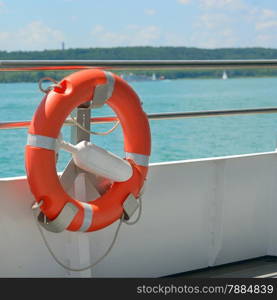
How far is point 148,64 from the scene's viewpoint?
2.46 meters

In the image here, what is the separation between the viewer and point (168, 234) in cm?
258

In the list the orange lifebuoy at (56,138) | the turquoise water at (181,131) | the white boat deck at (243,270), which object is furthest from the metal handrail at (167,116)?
the turquoise water at (181,131)

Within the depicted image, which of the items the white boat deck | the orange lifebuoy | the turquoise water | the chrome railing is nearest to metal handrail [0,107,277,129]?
the chrome railing

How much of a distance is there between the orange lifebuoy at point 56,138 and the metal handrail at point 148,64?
14cm

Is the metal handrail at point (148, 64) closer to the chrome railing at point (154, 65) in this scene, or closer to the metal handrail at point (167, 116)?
the chrome railing at point (154, 65)

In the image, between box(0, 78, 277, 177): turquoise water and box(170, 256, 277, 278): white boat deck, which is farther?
box(0, 78, 277, 177): turquoise water

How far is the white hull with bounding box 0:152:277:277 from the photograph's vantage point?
7.34 ft

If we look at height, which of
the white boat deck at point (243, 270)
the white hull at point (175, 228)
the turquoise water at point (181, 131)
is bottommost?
the turquoise water at point (181, 131)

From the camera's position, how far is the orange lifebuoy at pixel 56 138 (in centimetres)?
202

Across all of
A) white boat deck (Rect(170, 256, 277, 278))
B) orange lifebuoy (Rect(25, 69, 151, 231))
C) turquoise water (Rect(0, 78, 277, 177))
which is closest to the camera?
orange lifebuoy (Rect(25, 69, 151, 231))

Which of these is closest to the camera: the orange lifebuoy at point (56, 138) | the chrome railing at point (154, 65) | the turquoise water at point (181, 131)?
the orange lifebuoy at point (56, 138)

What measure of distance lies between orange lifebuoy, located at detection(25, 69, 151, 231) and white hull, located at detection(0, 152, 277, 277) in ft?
0.67

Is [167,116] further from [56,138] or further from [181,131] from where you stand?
[181,131]

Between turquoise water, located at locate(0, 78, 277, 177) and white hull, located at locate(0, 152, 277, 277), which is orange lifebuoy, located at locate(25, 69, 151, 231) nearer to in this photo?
white hull, located at locate(0, 152, 277, 277)
